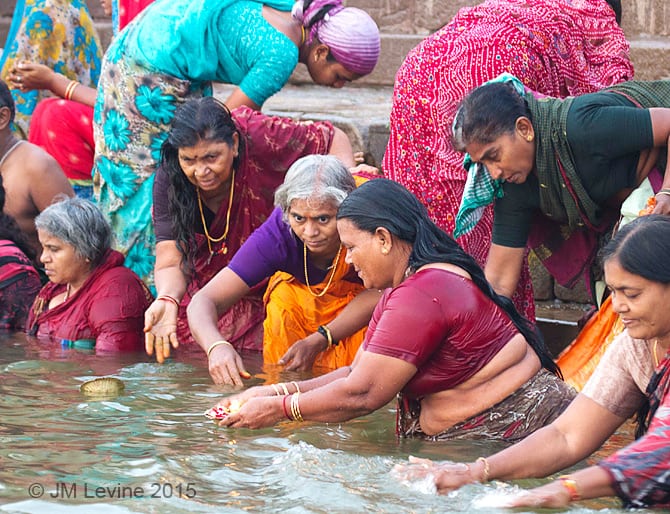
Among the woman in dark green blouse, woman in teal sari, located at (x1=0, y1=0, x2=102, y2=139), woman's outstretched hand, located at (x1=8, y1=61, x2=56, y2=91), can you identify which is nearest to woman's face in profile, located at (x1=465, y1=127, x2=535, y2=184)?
the woman in dark green blouse

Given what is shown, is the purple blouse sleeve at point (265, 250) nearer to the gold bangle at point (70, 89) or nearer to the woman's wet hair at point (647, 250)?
the woman's wet hair at point (647, 250)

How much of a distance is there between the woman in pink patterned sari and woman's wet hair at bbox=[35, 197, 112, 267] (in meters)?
1.51

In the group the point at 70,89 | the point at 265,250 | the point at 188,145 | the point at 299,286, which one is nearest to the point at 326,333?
the point at 299,286

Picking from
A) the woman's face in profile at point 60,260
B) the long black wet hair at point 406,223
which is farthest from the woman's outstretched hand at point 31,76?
the long black wet hair at point 406,223

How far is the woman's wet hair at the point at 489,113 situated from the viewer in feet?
15.4

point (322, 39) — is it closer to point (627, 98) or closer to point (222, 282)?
point (222, 282)

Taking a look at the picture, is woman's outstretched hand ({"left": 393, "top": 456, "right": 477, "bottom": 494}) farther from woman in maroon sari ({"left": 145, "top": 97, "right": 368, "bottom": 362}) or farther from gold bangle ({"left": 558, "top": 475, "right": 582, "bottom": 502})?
woman in maroon sari ({"left": 145, "top": 97, "right": 368, "bottom": 362})

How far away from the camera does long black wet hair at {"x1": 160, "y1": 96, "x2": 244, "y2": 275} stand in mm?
5535

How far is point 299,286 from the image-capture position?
5.77 metres

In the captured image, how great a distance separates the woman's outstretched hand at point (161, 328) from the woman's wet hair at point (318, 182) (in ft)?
2.58

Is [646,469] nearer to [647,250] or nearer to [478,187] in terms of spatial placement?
[647,250]

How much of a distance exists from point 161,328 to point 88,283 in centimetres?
84

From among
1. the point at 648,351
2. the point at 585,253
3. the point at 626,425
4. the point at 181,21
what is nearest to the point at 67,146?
the point at 181,21

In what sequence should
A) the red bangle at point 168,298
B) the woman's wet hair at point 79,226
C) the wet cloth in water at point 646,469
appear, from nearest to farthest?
the wet cloth in water at point 646,469 < the red bangle at point 168,298 < the woman's wet hair at point 79,226
